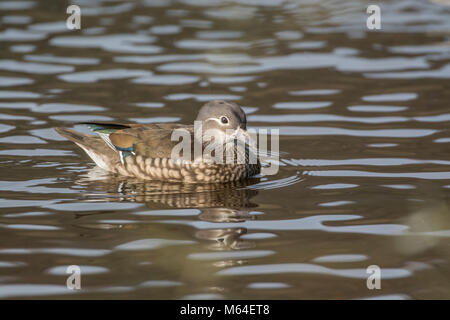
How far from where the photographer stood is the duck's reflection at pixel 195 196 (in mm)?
8469

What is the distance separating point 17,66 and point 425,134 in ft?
23.2

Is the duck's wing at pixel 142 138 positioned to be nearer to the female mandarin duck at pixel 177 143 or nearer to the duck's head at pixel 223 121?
the female mandarin duck at pixel 177 143

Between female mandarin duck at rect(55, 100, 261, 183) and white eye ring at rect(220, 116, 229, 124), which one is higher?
white eye ring at rect(220, 116, 229, 124)

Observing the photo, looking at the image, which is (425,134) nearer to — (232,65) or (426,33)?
(232,65)

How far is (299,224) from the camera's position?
861cm

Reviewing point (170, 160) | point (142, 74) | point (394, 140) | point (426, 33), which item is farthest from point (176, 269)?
point (426, 33)

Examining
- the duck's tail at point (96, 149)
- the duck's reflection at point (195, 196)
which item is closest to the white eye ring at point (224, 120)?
the duck's reflection at point (195, 196)

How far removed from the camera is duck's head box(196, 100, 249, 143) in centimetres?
1013

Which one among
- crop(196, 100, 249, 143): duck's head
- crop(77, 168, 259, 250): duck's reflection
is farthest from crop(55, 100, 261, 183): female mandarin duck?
crop(77, 168, 259, 250): duck's reflection

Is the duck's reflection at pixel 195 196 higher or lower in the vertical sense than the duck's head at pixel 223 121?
lower

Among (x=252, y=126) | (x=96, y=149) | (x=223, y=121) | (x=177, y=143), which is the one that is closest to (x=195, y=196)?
(x=177, y=143)

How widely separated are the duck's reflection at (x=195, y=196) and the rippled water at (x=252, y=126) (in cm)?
3

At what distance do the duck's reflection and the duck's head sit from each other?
54 cm

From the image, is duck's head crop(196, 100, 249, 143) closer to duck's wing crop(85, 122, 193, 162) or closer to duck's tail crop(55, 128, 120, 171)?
duck's wing crop(85, 122, 193, 162)
